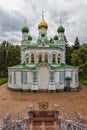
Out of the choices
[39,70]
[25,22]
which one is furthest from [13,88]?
[25,22]

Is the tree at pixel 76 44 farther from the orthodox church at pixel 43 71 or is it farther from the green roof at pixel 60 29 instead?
the orthodox church at pixel 43 71

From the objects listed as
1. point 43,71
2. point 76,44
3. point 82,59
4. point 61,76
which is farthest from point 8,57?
point 61,76

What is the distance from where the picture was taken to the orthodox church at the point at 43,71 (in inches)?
1176

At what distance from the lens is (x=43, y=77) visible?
3008cm

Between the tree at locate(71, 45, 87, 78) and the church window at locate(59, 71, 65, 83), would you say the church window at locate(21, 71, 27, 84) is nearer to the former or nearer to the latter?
the church window at locate(59, 71, 65, 83)

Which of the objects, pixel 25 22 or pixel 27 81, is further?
pixel 25 22

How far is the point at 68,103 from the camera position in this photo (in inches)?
826

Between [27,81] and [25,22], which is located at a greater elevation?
[25,22]

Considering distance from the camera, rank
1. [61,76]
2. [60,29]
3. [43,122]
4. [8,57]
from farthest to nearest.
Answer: [8,57], [60,29], [61,76], [43,122]

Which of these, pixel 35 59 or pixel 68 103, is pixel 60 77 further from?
pixel 68 103

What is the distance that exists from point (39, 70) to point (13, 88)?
471 centimetres

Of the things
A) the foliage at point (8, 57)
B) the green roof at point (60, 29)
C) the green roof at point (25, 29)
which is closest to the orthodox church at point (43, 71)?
the green roof at point (60, 29)

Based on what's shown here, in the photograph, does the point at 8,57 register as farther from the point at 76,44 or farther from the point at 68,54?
the point at 76,44

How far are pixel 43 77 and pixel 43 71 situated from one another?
87cm
